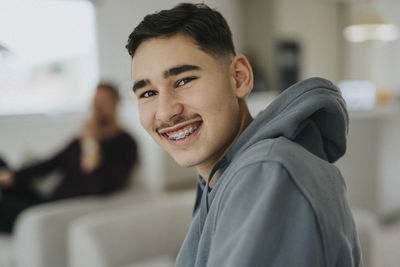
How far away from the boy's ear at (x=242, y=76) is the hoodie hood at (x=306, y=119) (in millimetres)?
71

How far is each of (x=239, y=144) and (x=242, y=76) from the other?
0.40 ft

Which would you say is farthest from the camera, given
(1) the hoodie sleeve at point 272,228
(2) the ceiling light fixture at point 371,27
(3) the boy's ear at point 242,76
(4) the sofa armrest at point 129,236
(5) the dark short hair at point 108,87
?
(2) the ceiling light fixture at point 371,27

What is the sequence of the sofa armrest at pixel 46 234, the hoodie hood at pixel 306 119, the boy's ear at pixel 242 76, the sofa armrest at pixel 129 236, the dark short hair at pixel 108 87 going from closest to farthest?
1. the hoodie hood at pixel 306 119
2. the boy's ear at pixel 242 76
3. the sofa armrest at pixel 129 236
4. the sofa armrest at pixel 46 234
5. the dark short hair at pixel 108 87

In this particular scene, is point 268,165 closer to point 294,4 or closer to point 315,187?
point 315,187

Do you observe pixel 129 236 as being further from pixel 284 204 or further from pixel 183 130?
pixel 284 204

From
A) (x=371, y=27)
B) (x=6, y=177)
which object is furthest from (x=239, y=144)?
(x=371, y=27)

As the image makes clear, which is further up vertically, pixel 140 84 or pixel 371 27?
pixel 140 84

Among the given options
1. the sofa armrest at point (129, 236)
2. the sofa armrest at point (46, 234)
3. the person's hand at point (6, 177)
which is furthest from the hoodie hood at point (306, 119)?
the person's hand at point (6, 177)

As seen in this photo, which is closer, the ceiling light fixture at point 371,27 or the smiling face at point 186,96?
the smiling face at point 186,96

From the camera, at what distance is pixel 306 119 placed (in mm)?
538

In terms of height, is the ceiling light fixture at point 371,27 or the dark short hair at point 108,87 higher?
the dark short hair at point 108,87

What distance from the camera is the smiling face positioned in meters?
0.54

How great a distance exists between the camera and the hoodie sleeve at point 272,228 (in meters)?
0.39

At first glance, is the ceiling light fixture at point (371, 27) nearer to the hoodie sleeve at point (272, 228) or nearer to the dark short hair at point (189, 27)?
the dark short hair at point (189, 27)
